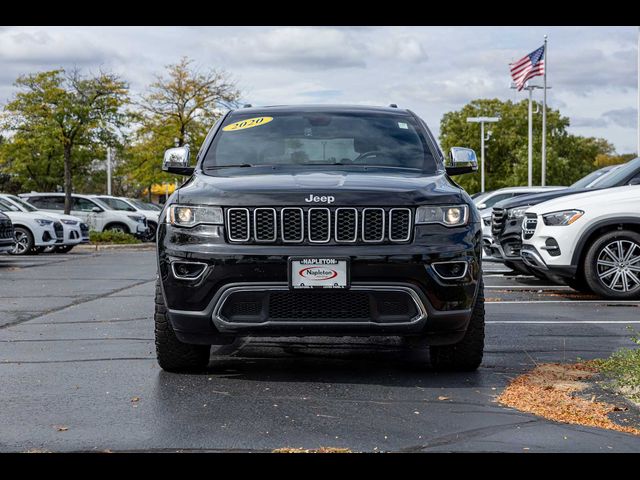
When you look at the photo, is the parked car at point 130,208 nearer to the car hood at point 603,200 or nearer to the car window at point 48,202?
the car window at point 48,202

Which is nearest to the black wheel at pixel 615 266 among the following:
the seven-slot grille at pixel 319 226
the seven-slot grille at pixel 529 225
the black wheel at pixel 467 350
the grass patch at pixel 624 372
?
the seven-slot grille at pixel 529 225

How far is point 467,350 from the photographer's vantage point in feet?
21.2

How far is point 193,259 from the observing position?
6.02m

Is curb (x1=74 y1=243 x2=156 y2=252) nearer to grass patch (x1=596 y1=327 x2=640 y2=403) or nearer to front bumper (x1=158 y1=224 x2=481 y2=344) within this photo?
Result: front bumper (x1=158 y1=224 x2=481 y2=344)

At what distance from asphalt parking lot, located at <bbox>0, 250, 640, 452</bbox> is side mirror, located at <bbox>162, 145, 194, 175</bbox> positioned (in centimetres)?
137

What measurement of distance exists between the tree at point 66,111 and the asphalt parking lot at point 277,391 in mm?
22051

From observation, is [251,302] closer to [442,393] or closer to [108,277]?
[442,393]

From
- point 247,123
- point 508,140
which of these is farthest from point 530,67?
point 508,140

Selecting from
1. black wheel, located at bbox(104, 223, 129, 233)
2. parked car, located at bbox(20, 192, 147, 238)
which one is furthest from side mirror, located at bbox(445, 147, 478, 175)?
black wheel, located at bbox(104, 223, 129, 233)

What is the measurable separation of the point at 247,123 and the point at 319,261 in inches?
83.7

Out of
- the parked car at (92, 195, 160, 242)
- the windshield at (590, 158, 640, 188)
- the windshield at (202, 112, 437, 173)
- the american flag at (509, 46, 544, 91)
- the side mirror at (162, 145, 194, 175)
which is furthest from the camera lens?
the american flag at (509, 46, 544, 91)

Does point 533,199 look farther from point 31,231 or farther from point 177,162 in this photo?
point 31,231

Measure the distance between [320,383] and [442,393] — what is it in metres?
0.78

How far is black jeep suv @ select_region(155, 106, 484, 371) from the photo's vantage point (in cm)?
589
